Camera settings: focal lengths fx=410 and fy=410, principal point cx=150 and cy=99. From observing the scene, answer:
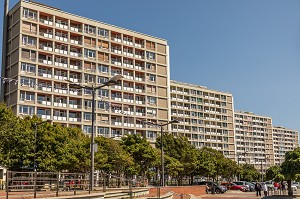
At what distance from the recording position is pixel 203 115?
113375 millimetres

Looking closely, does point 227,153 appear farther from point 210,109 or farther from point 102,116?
point 102,116

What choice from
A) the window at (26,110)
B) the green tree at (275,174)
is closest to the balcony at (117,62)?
the window at (26,110)

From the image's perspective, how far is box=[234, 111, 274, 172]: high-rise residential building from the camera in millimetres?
148875

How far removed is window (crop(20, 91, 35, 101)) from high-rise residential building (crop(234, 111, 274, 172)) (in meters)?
94.4

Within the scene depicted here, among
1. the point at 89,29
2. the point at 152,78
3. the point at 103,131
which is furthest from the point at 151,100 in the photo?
the point at 89,29

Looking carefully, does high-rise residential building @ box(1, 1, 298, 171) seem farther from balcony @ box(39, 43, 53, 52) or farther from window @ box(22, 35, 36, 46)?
balcony @ box(39, 43, 53, 52)

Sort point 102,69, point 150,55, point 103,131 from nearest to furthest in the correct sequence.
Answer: point 103,131, point 102,69, point 150,55

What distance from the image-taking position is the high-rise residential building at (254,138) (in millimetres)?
148875

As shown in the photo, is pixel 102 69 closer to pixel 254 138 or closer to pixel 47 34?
pixel 47 34

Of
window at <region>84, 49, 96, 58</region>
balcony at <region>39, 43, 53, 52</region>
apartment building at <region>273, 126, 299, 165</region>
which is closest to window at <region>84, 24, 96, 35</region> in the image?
window at <region>84, 49, 96, 58</region>

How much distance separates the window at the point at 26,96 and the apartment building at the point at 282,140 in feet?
444

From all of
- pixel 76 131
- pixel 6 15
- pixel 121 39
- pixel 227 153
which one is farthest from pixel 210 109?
pixel 76 131

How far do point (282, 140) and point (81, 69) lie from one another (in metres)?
139

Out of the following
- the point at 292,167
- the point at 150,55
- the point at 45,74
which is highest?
the point at 150,55
